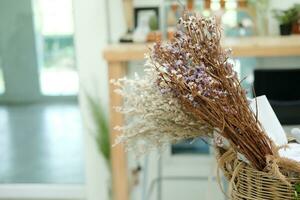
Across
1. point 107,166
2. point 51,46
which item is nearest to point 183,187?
point 107,166

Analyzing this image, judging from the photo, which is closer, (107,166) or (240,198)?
(240,198)

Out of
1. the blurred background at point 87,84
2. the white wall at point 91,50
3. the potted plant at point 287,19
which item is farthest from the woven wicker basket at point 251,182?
the white wall at point 91,50

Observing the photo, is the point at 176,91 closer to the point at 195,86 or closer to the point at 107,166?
the point at 195,86

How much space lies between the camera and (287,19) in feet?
8.77

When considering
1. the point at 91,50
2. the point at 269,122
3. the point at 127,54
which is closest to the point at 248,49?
the point at 127,54

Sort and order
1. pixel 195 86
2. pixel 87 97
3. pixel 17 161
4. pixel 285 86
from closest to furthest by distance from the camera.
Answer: pixel 195 86 → pixel 285 86 → pixel 87 97 → pixel 17 161

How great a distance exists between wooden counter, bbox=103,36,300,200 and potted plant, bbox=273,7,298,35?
0.25ft

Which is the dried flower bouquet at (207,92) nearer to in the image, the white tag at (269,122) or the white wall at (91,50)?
the white tag at (269,122)

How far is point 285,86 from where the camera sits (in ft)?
8.41

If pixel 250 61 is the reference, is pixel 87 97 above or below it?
below

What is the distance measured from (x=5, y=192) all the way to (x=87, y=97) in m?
1.11

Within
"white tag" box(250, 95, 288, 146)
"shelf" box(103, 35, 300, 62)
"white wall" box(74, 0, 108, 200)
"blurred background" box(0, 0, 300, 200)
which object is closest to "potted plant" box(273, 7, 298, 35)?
"blurred background" box(0, 0, 300, 200)

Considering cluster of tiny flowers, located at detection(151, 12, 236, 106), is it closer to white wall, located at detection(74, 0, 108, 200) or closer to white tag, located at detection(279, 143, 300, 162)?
white tag, located at detection(279, 143, 300, 162)

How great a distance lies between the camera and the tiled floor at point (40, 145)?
3396mm
